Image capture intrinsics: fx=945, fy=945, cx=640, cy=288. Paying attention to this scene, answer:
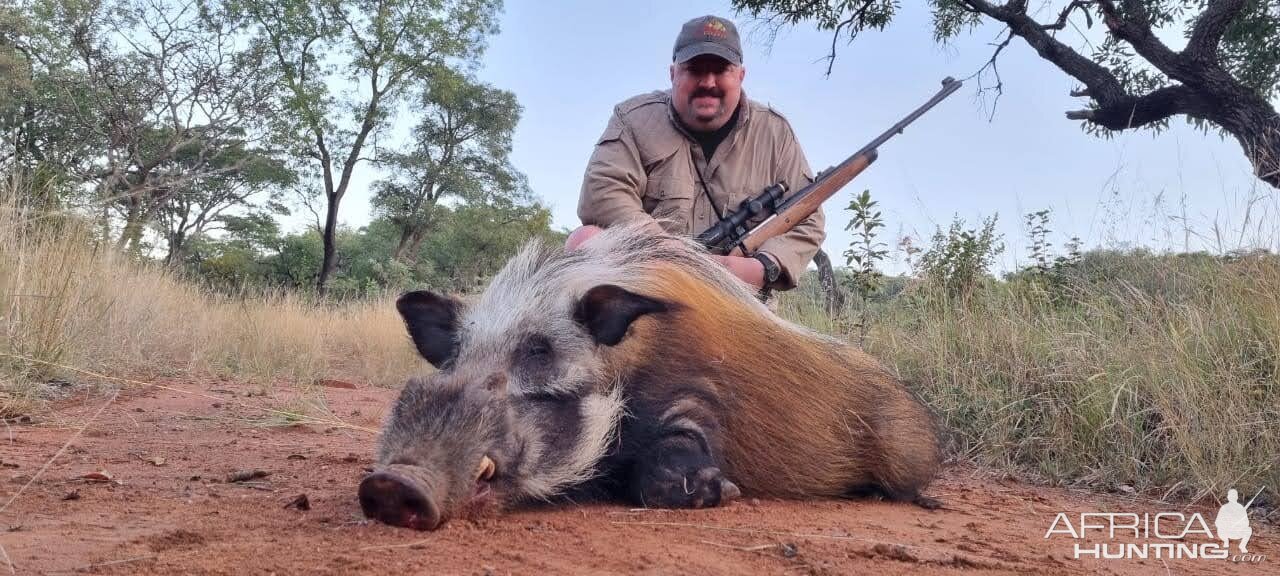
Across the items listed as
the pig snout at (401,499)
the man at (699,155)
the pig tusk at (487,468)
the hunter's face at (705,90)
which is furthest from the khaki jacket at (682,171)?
the pig snout at (401,499)

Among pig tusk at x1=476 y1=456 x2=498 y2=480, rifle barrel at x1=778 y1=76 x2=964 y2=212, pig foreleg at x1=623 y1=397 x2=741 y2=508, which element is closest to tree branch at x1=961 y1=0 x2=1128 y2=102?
rifle barrel at x1=778 y1=76 x2=964 y2=212

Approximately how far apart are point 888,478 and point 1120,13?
32.7ft

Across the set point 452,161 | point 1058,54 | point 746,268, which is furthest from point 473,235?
point 746,268

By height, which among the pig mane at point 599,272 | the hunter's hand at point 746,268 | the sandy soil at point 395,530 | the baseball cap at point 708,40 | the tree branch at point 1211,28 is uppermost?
the tree branch at point 1211,28

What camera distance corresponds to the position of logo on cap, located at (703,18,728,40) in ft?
16.2

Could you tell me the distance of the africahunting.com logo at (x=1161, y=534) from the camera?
3137mm

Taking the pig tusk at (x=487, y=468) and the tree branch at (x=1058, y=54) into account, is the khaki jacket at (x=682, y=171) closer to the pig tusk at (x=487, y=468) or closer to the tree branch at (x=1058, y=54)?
the pig tusk at (x=487, y=468)

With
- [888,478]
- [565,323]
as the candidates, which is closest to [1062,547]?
[888,478]

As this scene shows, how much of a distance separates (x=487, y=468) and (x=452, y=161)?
26.0 meters

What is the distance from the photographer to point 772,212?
488 centimetres

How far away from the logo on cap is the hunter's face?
116 millimetres

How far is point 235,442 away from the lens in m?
4.55

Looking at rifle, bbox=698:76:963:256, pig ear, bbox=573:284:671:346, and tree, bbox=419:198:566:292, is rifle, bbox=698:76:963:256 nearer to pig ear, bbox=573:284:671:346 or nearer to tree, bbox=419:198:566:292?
pig ear, bbox=573:284:671:346

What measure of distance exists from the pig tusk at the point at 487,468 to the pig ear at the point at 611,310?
2.26 feet
